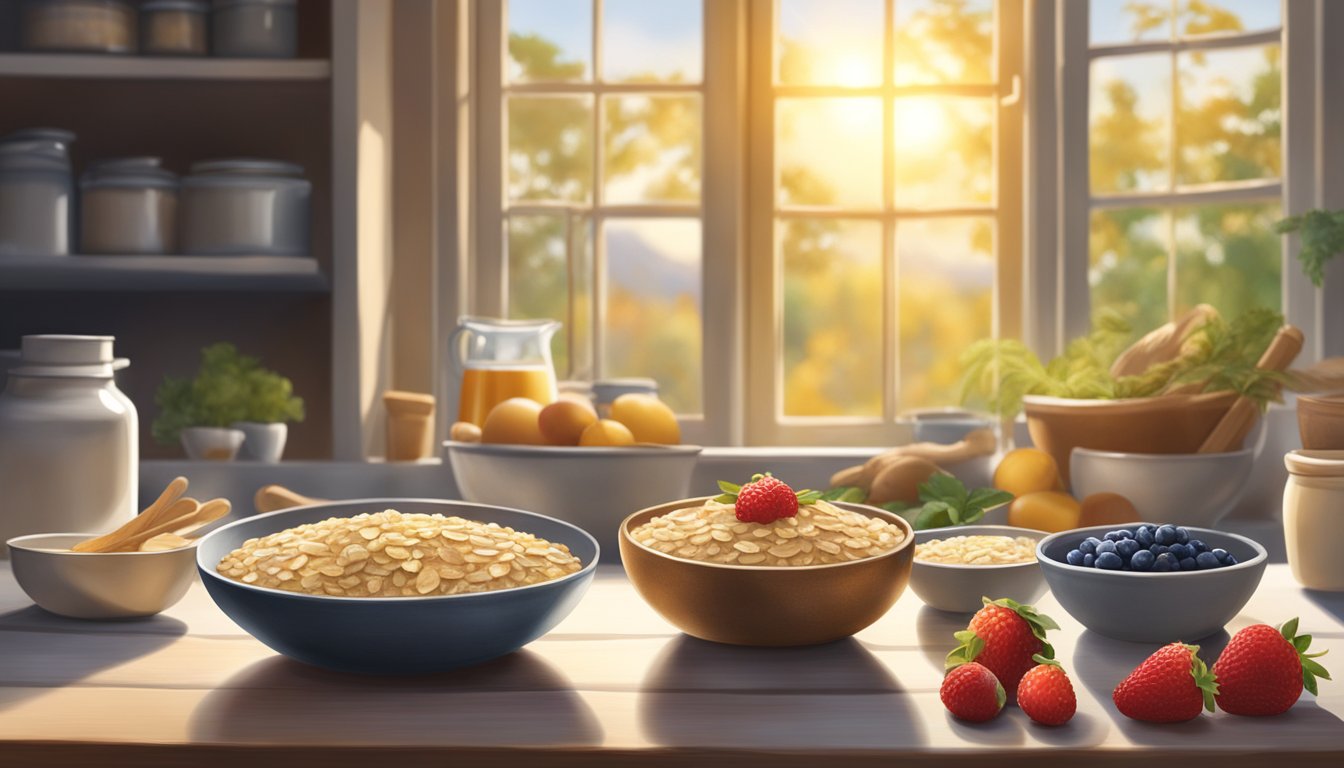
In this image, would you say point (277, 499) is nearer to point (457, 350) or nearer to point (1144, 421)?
point (457, 350)

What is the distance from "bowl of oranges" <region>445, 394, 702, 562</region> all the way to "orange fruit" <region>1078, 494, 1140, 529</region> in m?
0.48

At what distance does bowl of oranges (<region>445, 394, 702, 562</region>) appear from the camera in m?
1.36

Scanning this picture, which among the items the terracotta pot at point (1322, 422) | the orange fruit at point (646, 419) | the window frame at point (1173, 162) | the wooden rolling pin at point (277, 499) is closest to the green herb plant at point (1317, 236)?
the window frame at point (1173, 162)

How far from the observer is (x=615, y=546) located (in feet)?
4.66

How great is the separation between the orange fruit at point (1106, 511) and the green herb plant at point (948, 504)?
0.11 metres

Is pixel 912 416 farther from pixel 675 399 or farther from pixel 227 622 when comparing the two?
pixel 227 622

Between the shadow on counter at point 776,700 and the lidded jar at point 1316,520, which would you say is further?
the lidded jar at point 1316,520

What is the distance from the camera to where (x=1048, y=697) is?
2.38 ft

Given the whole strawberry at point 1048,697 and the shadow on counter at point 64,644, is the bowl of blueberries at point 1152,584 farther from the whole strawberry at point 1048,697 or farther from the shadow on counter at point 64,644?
the shadow on counter at point 64,644

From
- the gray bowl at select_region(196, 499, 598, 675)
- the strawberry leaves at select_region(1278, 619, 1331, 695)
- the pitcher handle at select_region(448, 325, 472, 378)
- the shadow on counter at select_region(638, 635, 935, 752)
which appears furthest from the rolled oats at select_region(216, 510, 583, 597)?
the pitcher handle at select_region(448, 325, 472, 378)

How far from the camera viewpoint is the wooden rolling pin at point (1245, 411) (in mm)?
1444

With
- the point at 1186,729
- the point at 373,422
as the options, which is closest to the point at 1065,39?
the point at 373,422

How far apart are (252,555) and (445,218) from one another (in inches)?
50.3

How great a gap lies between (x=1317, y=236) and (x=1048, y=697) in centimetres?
139
